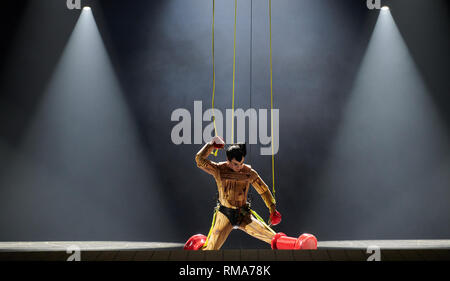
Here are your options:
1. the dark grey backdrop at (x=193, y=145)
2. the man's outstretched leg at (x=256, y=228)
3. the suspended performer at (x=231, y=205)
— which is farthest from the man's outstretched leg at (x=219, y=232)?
the dark grey backdrop at (x=193, y=145)

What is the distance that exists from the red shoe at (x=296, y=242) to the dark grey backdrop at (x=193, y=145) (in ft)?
4.05

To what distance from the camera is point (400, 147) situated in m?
4.87

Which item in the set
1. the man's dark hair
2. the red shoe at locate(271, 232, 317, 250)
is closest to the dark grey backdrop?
A: the man's dark hair

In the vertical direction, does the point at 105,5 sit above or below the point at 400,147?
above

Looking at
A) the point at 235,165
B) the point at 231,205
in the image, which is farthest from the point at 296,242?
the point at 235,165

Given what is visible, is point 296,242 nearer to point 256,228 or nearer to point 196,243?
point 256,228

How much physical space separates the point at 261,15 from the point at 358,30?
3.26ft

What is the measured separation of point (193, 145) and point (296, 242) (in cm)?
179

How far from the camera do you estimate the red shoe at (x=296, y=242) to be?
10.8 ft

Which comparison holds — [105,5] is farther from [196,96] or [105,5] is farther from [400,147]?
[400,147]

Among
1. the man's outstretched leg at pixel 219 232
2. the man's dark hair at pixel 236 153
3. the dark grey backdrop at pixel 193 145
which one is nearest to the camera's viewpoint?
the man's outstretched leg at pixel 219 232

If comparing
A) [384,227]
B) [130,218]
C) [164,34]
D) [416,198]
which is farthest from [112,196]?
[416,198]

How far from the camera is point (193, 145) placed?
4.80m

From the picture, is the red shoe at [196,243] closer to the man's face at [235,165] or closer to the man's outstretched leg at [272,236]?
the man's outstretched leg at [272,236]
